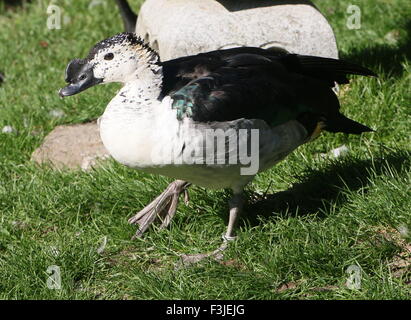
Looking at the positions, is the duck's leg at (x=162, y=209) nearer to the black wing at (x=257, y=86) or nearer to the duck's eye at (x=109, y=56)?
the black wing at (x=257, y=86)

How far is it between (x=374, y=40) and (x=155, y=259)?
3352 millimetres

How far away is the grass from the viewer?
3852 mm

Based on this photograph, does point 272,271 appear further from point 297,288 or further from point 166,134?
point 166,134

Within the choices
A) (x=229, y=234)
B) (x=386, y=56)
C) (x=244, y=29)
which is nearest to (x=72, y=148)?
(x=244, y=29)

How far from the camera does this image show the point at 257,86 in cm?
407

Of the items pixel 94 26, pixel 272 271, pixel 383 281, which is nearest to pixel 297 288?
pixel 272 271

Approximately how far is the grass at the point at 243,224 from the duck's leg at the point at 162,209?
0.05 meters

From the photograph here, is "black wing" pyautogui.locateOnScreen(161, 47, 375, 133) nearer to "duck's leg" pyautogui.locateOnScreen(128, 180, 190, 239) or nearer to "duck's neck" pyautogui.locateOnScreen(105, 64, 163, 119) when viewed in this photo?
"duck's neck" pyautogui.locateOnScreen(105, 64, 163, 119)

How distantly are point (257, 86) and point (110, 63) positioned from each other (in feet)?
2.40

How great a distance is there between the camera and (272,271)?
12.7ft

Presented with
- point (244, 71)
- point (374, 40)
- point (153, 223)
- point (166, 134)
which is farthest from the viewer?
point (374, 40)

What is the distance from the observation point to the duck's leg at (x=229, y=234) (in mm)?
4121

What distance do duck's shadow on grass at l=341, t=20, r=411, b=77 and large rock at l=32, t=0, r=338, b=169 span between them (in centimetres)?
53

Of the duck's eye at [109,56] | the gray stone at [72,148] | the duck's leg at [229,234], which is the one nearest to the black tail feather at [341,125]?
the duck's leg at [229,234]
